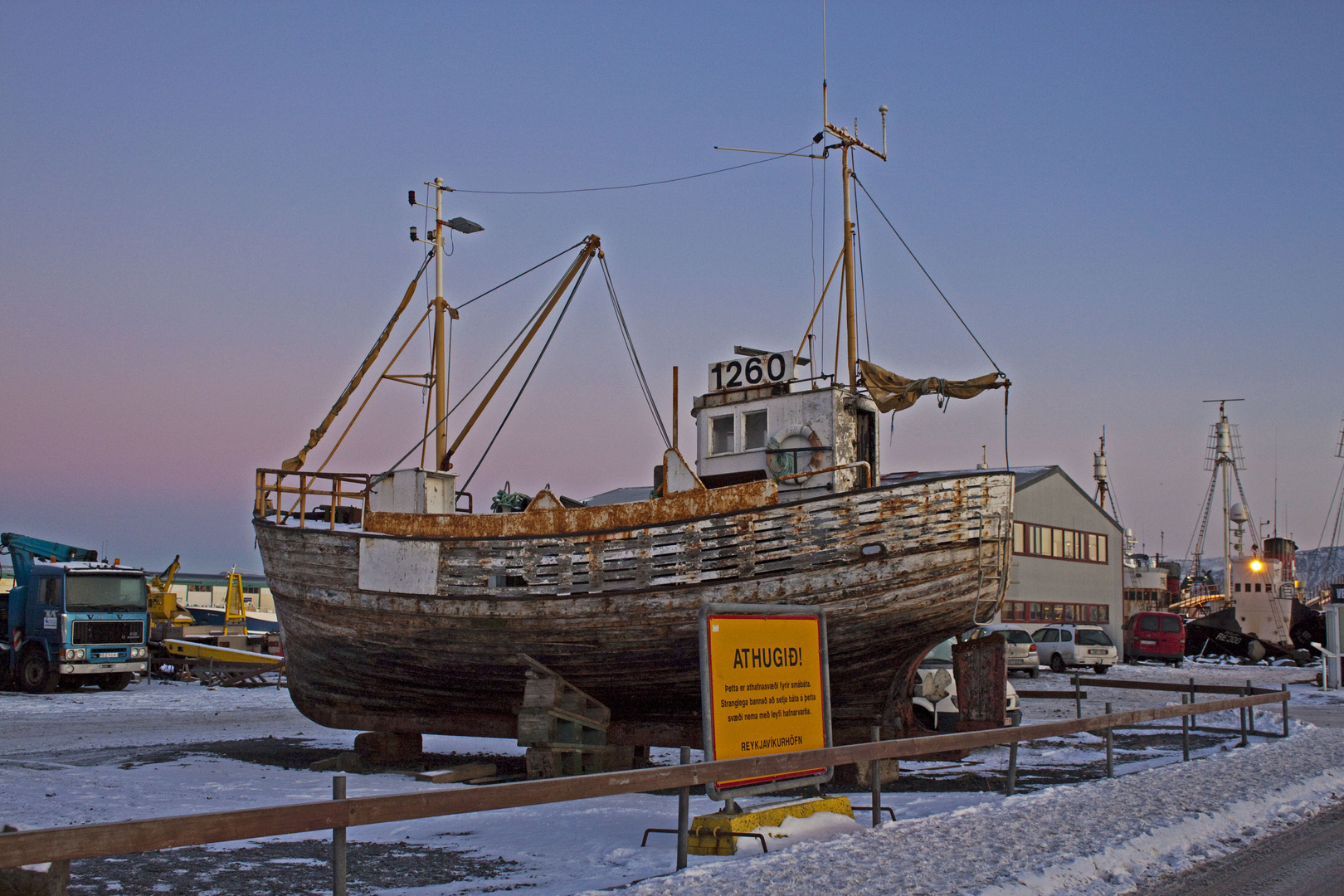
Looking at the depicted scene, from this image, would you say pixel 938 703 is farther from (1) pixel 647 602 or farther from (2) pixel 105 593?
(2) pixel 105 593

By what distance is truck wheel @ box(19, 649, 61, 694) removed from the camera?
73.3ft

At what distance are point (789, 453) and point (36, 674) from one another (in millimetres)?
18362

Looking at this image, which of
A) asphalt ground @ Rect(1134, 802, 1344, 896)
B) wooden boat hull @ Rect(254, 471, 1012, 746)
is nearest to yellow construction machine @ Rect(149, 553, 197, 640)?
wooden boat hull @ Rect(254, 471, 1012, 746)

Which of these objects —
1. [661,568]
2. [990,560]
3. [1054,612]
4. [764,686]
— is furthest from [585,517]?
[1054,612]

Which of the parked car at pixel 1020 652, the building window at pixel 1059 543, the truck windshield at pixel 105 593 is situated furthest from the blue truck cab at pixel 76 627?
the building window at pixel 1059 543

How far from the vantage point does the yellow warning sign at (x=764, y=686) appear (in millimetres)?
6805

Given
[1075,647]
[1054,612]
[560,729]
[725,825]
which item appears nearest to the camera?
[725,825]

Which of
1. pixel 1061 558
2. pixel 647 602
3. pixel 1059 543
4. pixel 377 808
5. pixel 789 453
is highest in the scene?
pixel 789 453

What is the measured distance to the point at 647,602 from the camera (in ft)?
36.5

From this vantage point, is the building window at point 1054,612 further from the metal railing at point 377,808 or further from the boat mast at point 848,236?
the metal railing at point 377,808

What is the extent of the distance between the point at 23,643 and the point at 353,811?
73.2 ft

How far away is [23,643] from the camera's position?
22.9 m

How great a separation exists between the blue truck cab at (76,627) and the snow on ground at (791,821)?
8742mm

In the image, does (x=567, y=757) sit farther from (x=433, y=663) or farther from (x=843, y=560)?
(x=843, y=560)
